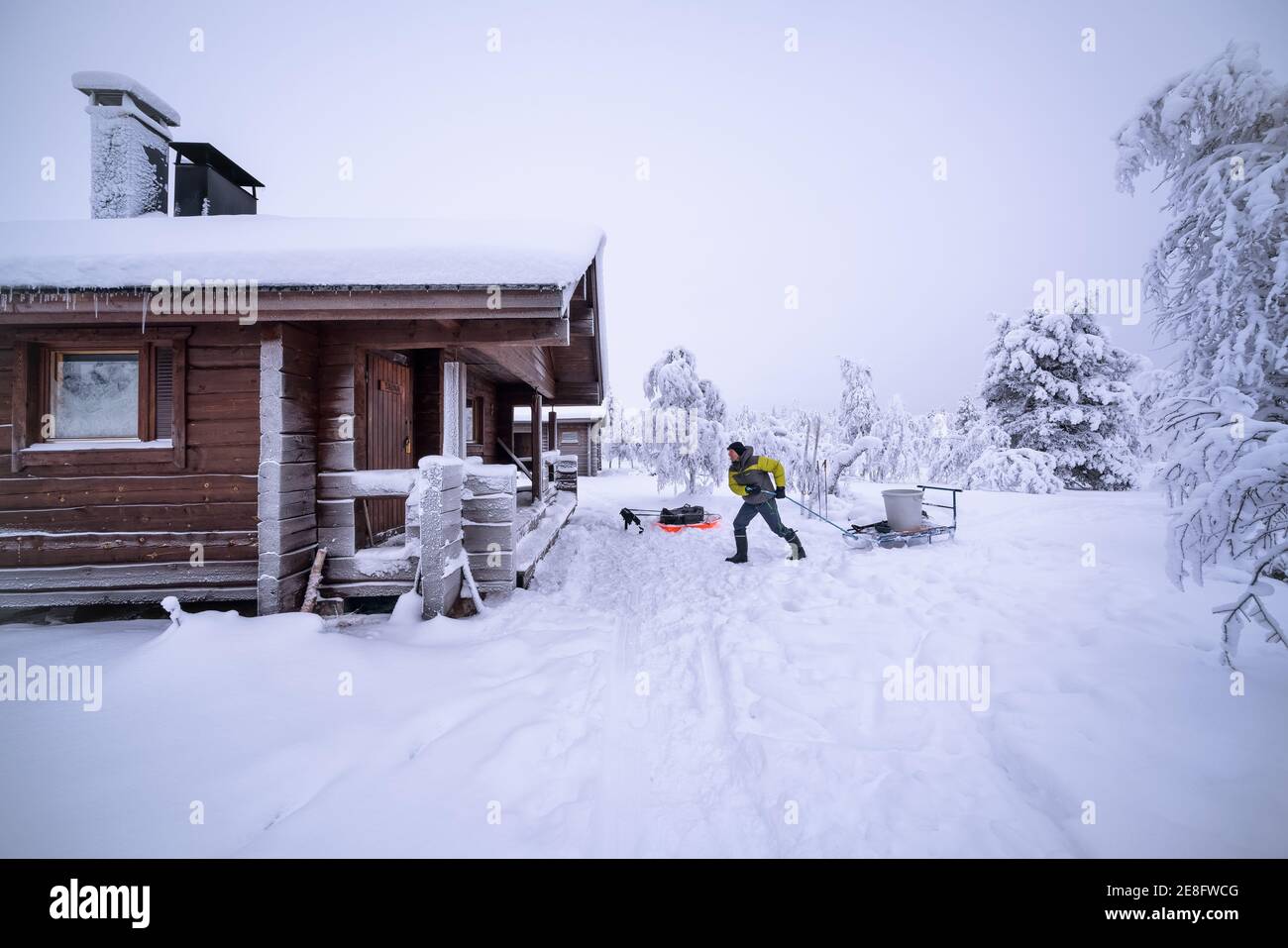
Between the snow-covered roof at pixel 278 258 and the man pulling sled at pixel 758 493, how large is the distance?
150 inches

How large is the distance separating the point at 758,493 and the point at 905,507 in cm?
257

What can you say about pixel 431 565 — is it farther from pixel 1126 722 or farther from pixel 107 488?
pixel 1126 722

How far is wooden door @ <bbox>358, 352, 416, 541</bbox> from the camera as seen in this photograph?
21.5ft

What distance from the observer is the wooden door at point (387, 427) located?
656 cm

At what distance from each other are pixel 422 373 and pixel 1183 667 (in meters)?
9.33

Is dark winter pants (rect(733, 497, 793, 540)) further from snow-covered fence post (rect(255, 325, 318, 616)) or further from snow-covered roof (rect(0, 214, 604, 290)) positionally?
snow-covered fence post (rect(255, 325, 318, 616))

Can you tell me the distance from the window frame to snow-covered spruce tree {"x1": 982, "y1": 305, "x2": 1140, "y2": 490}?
1977 centimetres

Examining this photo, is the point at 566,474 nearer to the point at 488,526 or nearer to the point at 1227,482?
the point at 488,526

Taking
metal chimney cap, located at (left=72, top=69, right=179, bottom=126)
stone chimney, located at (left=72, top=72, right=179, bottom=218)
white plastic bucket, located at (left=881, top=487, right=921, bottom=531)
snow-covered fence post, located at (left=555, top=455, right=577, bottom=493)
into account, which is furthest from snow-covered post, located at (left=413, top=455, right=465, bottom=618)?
snow-covered fence post, located at (left=555, top=455, right=577, bottom=493)

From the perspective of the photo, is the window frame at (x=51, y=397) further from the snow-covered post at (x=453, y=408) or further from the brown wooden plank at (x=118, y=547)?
the snow-covered post at (x=453, y=408)
